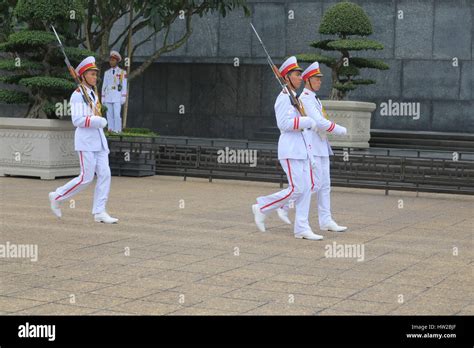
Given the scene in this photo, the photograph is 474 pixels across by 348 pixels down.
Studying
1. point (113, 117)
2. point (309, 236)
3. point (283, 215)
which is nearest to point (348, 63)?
point (113, 117)

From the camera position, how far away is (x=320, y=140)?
12305 mm

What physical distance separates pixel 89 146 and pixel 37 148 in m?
6.42

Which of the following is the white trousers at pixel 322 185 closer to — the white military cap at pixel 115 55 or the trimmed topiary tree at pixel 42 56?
the trimmed topiary tree at pixel 42 56

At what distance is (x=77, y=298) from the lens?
314 inches

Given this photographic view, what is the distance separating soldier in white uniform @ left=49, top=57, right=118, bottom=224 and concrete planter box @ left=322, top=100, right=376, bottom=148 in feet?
34.5

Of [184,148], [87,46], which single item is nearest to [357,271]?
[184,148]

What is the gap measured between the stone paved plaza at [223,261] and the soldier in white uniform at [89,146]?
12.8 inches

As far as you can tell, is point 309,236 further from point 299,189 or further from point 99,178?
point 99,178

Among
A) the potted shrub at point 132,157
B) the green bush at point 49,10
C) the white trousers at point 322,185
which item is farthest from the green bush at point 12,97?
the white trousers at point 322,185

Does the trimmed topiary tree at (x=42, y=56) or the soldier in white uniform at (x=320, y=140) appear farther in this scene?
the trimmed topiary tree at (x=42, y=56)

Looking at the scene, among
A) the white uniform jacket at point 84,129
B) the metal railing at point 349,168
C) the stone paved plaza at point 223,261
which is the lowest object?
the stone paved plaza at point 223,261

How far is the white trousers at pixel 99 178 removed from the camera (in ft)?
42.0

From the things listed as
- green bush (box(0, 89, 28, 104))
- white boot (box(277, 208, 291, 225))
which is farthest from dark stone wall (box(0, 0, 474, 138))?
white boot (box(277, 208, 291, 225))
